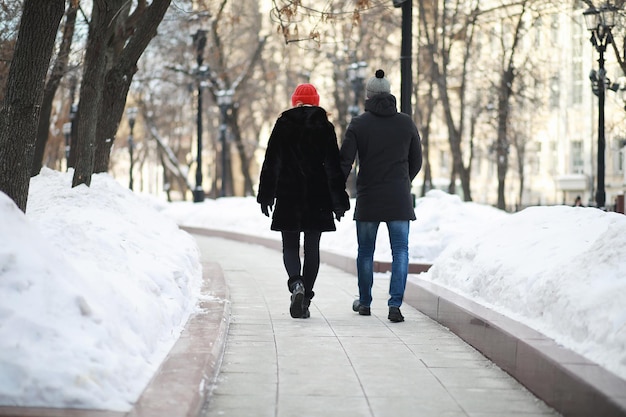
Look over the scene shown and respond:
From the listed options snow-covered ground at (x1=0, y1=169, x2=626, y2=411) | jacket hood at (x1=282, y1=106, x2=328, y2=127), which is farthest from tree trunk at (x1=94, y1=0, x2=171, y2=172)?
jacket hood at (x1=282, y1=106, x2=328, y2=127)

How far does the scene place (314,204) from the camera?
8766mm

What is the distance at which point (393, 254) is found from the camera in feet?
29.0

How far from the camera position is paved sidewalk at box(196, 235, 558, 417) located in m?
5.48

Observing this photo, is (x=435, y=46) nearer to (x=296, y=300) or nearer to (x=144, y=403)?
(x=296, y=300)

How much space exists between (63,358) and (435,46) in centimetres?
3070

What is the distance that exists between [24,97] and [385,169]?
3.09 meters

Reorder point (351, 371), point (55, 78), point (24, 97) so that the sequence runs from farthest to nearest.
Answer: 1. point (55, 78)
2. point (24, 97)
3. point (351, 371)

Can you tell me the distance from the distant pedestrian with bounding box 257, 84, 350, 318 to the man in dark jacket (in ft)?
0.63

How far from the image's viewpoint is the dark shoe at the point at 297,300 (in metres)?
8.73

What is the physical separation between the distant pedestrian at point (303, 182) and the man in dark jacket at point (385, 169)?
19cm

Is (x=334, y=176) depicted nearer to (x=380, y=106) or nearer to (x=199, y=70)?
(x=380, y=106)

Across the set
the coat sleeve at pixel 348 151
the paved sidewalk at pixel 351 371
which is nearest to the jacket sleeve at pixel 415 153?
the coat sleeve at pixel 348 151

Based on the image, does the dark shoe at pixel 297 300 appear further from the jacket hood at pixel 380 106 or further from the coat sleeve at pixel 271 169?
the jacket hood at pixel 380 106

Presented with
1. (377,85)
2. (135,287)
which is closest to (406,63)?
(377,85)
